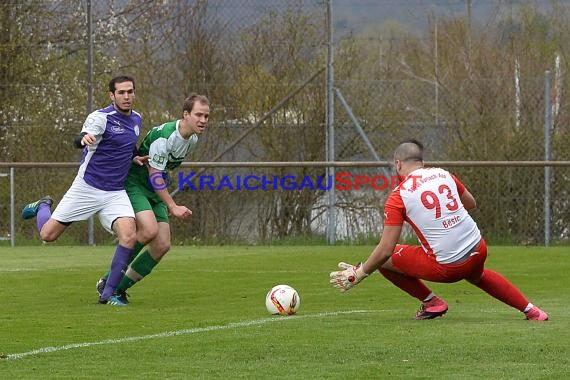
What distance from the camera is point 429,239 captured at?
870cm

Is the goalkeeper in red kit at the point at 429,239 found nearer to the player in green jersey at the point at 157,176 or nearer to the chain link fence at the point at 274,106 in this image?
the player in green jersey at the point at 157,176

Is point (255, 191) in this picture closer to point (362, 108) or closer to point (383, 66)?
point (362, 108)

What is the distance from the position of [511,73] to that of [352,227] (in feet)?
12.2

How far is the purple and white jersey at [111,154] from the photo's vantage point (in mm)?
11016

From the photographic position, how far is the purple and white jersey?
36.1 feet

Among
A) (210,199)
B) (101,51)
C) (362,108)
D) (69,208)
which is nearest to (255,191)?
(210,199)

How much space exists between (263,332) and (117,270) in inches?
106

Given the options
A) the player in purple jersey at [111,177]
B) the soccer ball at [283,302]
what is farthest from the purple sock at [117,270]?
the soccer ball at [283,302]

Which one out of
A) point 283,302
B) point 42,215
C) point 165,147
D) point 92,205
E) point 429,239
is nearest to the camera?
point 429,239

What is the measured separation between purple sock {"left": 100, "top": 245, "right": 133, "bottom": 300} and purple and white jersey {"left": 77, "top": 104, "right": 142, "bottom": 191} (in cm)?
58

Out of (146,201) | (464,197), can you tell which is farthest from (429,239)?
(146,201)

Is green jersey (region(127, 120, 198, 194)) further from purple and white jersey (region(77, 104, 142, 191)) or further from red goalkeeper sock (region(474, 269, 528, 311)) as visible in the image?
red goalkeeper sock (region(474, 269, 528, 311))

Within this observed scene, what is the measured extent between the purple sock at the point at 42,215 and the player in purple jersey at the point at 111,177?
67 millimetres

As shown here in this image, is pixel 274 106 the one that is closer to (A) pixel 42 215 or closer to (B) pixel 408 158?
(A) pixel 42 215
